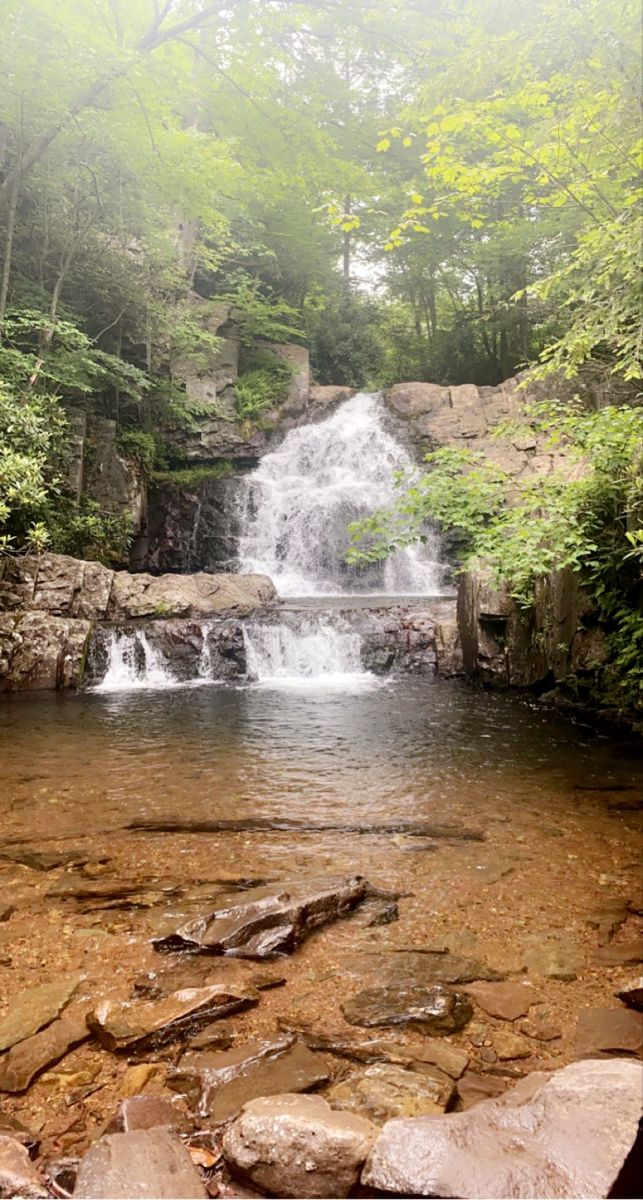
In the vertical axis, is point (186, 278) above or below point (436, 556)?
above

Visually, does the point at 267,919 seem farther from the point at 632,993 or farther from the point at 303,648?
the point at 303,648

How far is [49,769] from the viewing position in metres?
6.01

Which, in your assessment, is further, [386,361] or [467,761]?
[386,361]

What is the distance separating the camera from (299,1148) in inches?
65.1

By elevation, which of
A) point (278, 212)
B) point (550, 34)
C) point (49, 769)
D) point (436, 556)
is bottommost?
point (49, 769)

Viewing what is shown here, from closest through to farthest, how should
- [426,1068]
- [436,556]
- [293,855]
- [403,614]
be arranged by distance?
[426,1068]
[293,855]
[403,614]
[436,556]

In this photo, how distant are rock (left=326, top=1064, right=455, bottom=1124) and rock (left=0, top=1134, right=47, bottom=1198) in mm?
844

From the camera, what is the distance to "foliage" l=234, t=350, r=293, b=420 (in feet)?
65.0

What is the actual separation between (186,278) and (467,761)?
1807 centimetres

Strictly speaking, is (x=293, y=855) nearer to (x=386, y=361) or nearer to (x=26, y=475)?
(x=26, y=475)

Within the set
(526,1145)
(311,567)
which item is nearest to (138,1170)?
(526,1145)

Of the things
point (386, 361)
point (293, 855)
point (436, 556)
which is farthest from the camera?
point (386, 361)

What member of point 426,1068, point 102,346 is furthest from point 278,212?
point 426,1068

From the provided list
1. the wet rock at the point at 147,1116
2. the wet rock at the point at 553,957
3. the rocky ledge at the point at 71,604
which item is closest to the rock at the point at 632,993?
the wet rock at the point at 553,957
